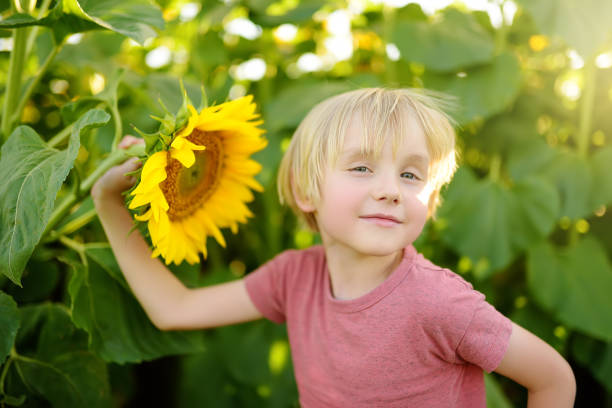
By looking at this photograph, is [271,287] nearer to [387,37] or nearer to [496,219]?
[496,219]

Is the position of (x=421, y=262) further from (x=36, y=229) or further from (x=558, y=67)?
(x=558, y=67)

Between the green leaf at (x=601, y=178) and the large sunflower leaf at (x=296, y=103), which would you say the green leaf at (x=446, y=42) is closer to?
the large sunflower leaf at (x=296, y=103)

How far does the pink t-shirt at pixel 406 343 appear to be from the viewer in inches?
29.9

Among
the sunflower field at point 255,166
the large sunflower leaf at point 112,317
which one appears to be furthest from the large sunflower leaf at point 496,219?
the large sunflower leaf at point 112,317

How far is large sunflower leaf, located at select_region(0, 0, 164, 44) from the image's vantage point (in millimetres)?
767

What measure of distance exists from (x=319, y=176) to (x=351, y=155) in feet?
0.22

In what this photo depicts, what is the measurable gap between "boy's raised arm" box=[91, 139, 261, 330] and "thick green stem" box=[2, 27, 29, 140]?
0.17 m

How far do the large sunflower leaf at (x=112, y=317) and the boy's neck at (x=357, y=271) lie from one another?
288mm

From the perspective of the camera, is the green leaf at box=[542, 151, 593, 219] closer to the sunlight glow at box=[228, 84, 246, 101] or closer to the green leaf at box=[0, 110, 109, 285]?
the sunlight glow at box=[228, 84, 246, 101]

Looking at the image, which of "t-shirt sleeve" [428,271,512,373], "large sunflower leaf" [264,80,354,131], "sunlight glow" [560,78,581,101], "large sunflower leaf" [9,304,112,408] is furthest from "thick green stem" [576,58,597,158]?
"large sunflower leaf" [9,304,112,408]

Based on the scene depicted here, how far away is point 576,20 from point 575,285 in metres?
0.56

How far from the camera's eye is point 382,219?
30.0 inches

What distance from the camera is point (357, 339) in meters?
0.81

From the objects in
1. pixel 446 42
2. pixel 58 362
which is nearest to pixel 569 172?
pixel 446 42
